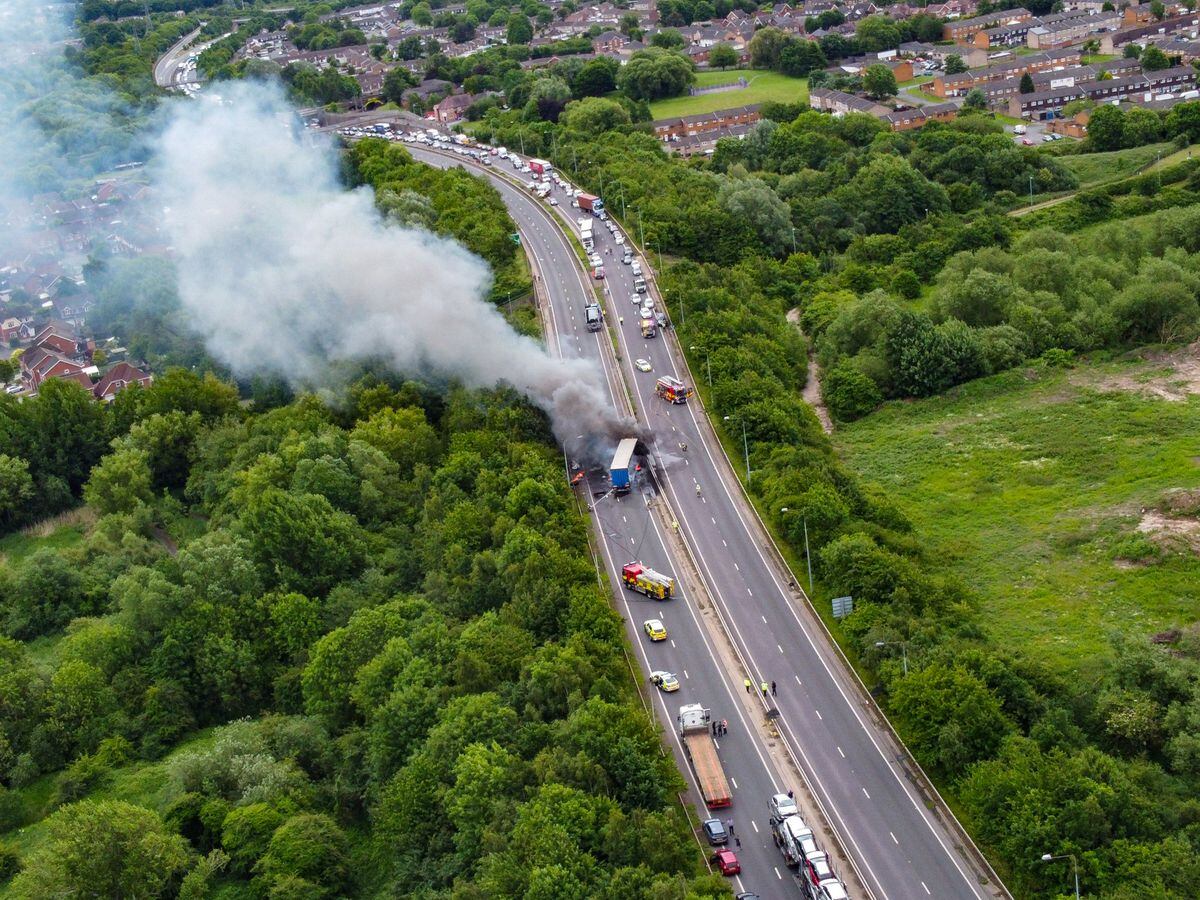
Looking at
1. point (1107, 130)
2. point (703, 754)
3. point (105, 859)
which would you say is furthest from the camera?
point (1107, 130)

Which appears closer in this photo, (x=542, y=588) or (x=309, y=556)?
(x=542, y=588)

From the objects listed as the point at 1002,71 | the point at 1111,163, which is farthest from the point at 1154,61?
the point at 1111,163

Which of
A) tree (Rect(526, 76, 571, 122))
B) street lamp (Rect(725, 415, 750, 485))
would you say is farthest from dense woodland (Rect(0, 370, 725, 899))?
tree (Rect(526, 76, 571, 122))

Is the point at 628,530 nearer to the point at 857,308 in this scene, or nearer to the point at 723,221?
the point at 857,308

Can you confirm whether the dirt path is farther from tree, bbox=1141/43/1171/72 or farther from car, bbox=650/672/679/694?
tree, bbox=1141/43/1171/72

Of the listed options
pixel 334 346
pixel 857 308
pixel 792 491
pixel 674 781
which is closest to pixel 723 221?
pixel 857 308

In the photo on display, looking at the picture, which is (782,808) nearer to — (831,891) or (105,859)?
(831,891)
